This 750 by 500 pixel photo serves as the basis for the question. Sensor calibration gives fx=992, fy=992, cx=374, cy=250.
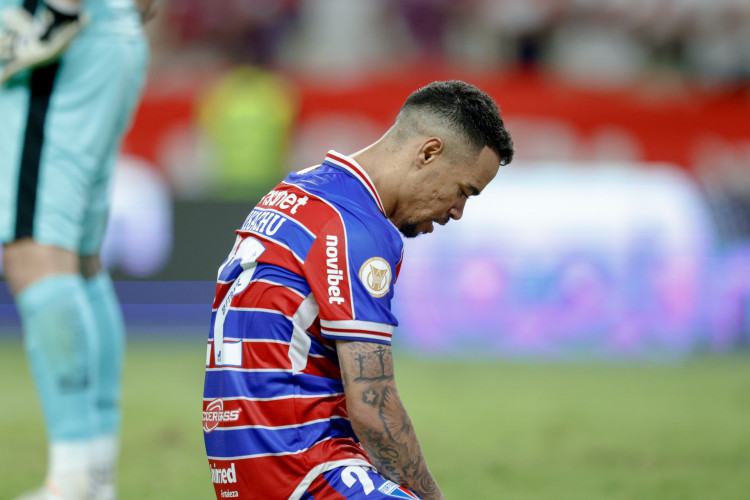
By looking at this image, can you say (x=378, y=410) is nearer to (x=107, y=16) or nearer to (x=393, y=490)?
(x=393, y=490)

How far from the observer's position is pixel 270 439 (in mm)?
2633

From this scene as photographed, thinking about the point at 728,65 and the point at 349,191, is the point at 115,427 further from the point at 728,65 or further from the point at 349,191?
the point at 728,65

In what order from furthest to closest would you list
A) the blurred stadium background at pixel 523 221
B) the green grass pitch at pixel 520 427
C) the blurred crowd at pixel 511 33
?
the blurred crowd at pixel 511 33
the blurred stadium background at pixel 523 221
the green grass pitch at pixel 520 427

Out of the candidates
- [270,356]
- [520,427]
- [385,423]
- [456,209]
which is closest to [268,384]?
[270,356]

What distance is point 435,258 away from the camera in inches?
380

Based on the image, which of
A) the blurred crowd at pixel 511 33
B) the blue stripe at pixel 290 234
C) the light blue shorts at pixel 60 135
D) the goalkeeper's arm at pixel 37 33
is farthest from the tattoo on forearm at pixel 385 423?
the blurred crowd at pixel 511 33

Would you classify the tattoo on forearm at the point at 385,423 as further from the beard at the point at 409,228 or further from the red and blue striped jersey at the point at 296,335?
the beard at the point at 409,228

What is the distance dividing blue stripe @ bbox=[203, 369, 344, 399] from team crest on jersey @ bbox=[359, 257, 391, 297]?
304mm

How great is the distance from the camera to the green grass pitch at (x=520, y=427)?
15.4ft

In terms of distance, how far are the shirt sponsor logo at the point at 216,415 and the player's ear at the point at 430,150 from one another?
2.91 feet

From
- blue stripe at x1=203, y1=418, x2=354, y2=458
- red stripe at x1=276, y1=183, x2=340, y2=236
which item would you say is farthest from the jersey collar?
blue stripe at x1=203, y1=418, x2=354, y2=458

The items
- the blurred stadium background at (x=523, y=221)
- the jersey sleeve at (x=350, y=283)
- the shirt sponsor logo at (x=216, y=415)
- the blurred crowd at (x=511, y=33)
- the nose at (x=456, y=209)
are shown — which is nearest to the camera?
the jersey sleeve at (x=350, y=283)

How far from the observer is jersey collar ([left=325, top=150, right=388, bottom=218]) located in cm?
285

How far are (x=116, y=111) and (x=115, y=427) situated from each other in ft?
3.19
